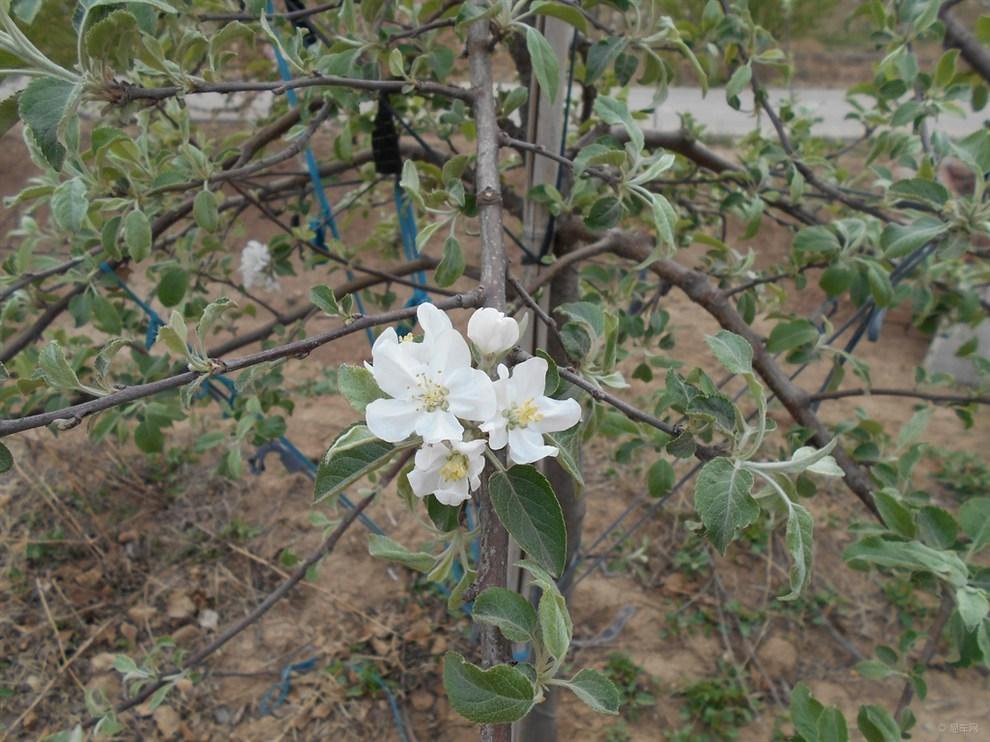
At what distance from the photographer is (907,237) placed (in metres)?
1.02

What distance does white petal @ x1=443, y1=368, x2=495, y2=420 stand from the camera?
19.3 inches

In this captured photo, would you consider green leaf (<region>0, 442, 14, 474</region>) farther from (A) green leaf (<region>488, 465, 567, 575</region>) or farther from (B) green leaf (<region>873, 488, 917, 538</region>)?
(B) green leaf (<region>873, 488, 917, 538</region>)

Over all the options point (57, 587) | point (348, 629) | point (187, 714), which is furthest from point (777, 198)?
point (57, 587)

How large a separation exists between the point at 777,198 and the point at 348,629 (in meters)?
1.53

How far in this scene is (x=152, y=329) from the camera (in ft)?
4.65

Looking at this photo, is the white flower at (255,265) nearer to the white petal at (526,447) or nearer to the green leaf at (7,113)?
the green leaf at (7,113)

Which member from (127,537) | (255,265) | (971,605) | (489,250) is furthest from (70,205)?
(127,537)

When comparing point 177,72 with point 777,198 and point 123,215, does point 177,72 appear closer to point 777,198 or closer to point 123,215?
point 123,215

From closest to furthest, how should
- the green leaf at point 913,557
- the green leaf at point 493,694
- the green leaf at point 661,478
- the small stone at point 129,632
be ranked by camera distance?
the green leaf at point 493,694 < the green leaf at point 913,557 < the green leaf at point 661,478 < the small stone at point 129,632

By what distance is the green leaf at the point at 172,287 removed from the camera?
1.24 m

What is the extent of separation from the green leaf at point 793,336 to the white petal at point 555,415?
0.76 meters

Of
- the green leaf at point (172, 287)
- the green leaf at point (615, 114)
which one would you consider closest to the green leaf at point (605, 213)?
the green leaf at point (615, 114)

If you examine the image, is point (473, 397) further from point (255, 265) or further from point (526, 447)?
point (255, 265)

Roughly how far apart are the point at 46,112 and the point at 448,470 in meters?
0.49
